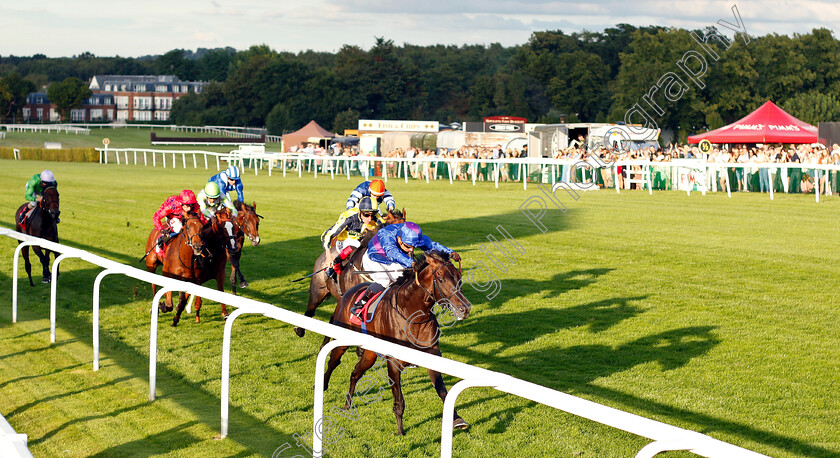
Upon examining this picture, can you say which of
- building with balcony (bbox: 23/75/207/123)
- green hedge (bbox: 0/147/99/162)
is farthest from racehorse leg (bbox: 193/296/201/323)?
building with balcony (bbox: 23/75/207/123)

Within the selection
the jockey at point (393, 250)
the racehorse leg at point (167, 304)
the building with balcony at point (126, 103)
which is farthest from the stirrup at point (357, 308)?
the building with balcony at point (126, 103)

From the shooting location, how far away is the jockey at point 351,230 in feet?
25.8

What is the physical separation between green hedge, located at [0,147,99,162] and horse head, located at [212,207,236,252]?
36.2 metres

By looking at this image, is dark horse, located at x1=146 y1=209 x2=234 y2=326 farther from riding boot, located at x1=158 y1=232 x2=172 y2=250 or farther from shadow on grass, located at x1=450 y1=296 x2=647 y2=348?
shadow on grass, located at x1=450 y1=296 x2=647 y2=348

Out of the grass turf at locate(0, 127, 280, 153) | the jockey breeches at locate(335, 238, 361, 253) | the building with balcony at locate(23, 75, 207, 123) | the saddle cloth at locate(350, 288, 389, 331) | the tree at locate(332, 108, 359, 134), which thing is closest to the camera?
the saddle cloth at locate(350, 288, 389, 331)

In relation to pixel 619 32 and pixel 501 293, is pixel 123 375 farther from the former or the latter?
pixel 619 32

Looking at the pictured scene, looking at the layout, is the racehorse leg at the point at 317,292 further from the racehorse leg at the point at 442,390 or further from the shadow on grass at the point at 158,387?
the racehorse leg at the point at 442,390

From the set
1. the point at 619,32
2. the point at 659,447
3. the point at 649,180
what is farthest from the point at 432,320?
the point at 619,32

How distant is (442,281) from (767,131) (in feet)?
80.3

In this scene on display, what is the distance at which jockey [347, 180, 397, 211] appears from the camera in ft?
28.6

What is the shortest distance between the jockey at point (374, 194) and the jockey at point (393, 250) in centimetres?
181

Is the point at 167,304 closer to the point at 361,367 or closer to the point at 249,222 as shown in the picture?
the point at 249,222

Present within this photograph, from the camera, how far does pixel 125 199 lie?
74.8ft

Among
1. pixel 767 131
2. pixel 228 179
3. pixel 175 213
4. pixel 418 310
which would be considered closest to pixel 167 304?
pixel 175 213
